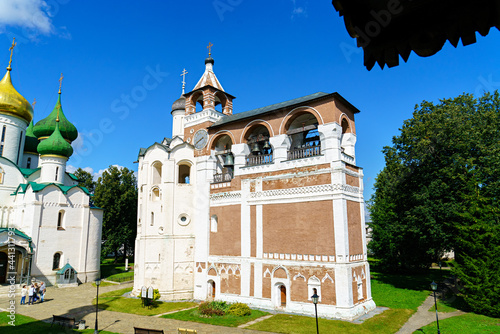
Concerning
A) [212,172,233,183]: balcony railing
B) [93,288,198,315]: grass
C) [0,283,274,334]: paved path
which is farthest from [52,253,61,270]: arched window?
[212,172,233,183]: balcony railing

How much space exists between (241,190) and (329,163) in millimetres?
6241

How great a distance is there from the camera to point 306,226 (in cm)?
1823

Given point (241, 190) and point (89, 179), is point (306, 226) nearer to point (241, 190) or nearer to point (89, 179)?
point (241, 190)

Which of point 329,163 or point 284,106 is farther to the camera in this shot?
point 284,106

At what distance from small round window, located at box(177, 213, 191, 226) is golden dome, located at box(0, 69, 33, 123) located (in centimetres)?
2149

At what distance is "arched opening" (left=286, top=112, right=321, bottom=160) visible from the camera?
63.2 ft

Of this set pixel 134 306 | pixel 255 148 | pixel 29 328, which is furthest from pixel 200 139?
pixel 29 328

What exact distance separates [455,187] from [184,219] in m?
19.5

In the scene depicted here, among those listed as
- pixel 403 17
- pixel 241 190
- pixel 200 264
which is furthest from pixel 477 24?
pixel 200 264

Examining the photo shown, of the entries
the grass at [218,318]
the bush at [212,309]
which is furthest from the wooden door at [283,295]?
the bush at [212,309]

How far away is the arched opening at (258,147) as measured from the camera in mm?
21375

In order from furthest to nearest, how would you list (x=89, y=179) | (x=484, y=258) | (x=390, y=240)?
(x=89, y=179) < (x=390, y=240) < (x=484, y=258)

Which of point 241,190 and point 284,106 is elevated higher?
point 284,106

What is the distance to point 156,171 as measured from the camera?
25203mm
